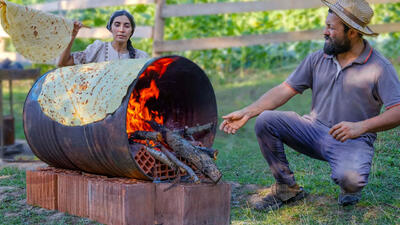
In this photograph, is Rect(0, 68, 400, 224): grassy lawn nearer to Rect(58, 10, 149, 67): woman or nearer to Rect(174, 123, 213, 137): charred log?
Rect(174, 123, 213, 137): charred log

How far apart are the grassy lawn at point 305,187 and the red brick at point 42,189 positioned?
6 cm

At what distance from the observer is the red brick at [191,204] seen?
318cm

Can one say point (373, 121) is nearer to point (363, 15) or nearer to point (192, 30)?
point (363, 15)

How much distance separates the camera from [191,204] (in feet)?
10.5

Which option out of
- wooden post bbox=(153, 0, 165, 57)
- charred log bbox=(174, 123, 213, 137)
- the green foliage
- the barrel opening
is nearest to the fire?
the barrel opening

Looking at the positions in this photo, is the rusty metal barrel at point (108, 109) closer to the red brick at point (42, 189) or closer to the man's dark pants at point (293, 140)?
the red brick at point (42, 189)

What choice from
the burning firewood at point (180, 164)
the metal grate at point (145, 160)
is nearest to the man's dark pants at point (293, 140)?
the burning firewood at point (180, 164)

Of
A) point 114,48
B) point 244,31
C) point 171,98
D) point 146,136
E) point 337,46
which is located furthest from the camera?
point 244,31

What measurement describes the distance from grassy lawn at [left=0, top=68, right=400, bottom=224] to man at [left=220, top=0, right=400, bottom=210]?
0.15 meters

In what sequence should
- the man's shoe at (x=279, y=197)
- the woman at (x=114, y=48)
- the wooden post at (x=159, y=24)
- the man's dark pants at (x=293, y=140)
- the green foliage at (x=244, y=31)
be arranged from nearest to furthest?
the man's dark pants at (x=293, y=140)
the man's shoe at (x=279, y=197)
the woman at (x=114, y=48)
the wooden post at (x=159, y=24)
the green foliage at (x=244, y=31)

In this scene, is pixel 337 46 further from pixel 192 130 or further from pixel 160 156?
pixel 160 156

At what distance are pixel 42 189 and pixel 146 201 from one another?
100 cm

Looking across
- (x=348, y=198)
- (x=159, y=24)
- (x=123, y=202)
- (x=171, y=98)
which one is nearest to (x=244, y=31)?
(x=159, y=24)

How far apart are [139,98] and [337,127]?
1470 mm
